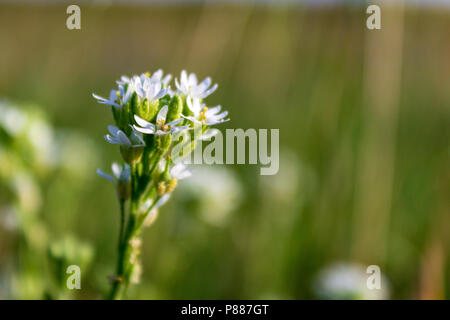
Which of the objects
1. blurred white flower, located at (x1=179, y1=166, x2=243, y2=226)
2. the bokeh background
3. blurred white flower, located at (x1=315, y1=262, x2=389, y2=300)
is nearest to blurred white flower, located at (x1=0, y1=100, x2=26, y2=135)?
the bokeh background

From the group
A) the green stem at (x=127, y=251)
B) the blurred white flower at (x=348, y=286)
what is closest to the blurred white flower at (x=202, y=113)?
the green stem at (x=127, y=251)

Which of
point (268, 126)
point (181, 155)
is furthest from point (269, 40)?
point (181, 155)

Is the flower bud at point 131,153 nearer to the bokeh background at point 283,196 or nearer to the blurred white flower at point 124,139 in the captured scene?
the blurred white flower at point 124,139

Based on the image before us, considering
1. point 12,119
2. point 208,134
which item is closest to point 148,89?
point 208,134

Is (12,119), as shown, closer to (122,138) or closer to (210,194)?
(210,194)

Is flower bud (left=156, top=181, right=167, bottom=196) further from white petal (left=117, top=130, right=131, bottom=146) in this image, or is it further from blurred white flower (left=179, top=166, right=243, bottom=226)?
blurred white flower (left=179, top=166, right=243, bottom=226)

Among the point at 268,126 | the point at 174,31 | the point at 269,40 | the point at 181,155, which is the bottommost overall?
the point at 181,155
